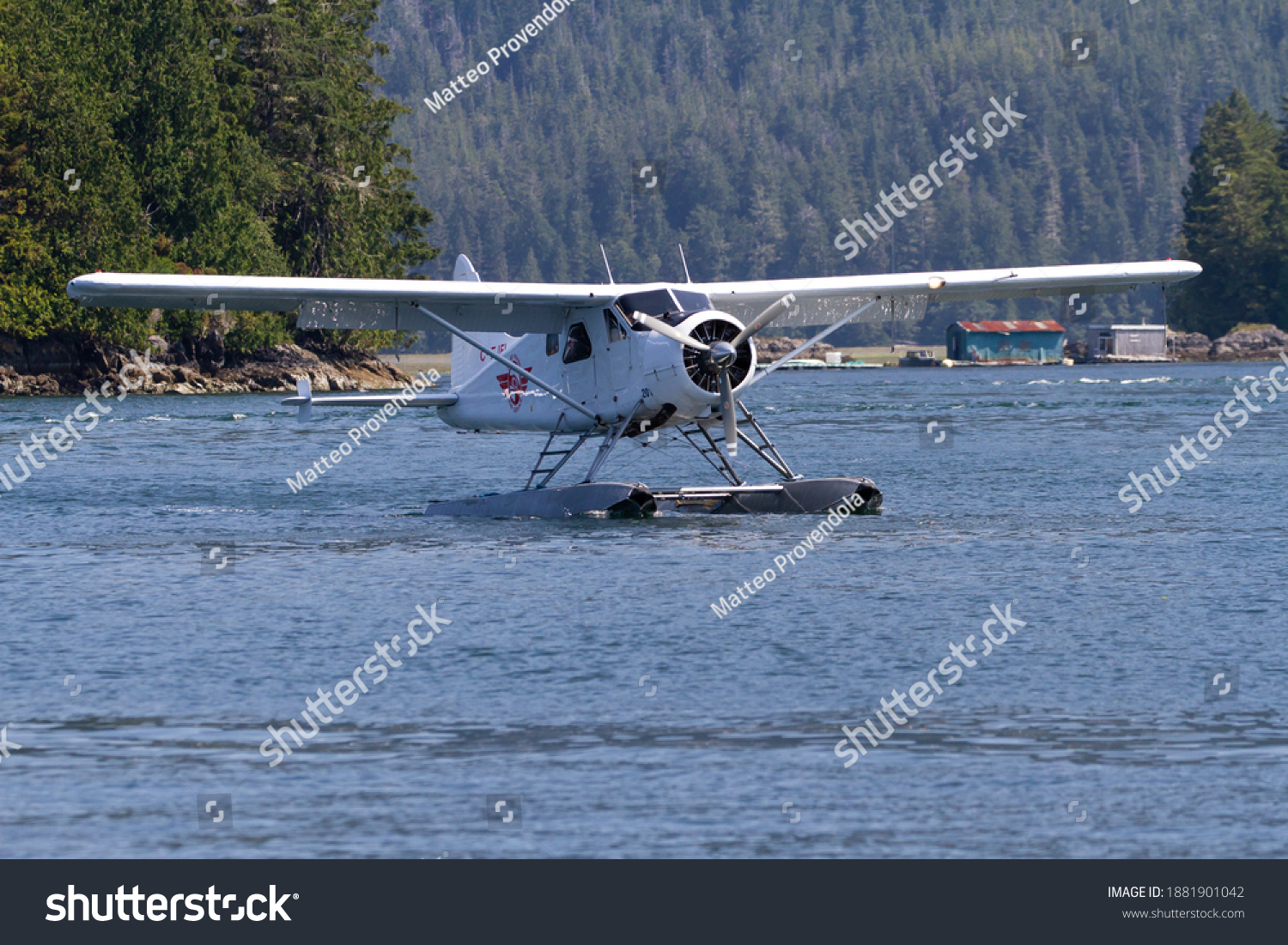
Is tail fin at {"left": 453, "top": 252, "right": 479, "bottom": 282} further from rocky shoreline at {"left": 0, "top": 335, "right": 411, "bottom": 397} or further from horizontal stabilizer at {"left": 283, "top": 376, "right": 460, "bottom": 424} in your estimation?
rocky shoreline at {"left": 0, "top": 335, "right": 411, "bottom": 397}

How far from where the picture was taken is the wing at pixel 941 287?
19.0m

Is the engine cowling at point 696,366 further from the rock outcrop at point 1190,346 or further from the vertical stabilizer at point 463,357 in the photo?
the rock outcrop at point 1190,346

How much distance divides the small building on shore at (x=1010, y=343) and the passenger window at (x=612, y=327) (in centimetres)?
10112

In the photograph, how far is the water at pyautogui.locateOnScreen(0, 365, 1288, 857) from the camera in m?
6.16

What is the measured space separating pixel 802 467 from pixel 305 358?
4104 cm

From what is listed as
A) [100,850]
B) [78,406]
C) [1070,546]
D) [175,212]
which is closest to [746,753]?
[100,850]

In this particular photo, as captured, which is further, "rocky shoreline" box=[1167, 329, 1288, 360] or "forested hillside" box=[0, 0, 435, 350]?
"rocky shoreline" box=[1167, 329, 1288, 360]

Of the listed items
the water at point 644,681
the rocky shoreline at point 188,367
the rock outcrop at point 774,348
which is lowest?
the rock outcrop at point 774,348

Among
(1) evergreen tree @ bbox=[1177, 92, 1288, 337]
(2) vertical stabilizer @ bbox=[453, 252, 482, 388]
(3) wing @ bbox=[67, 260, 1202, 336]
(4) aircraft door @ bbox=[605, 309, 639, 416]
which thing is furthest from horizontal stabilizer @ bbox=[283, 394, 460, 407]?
(1) evergreen tree @ bbox=[1177, 92, 1288, 337]

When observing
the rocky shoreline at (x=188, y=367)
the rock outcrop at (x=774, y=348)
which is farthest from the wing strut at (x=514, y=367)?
the rock outcrop at (x=774, y=348)

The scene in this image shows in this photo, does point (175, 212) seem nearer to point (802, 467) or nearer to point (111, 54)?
point (111, 54)

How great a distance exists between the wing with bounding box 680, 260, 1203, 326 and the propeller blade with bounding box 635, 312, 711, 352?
7.48 feet

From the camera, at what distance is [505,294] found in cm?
1748

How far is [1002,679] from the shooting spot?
879 centimetres
